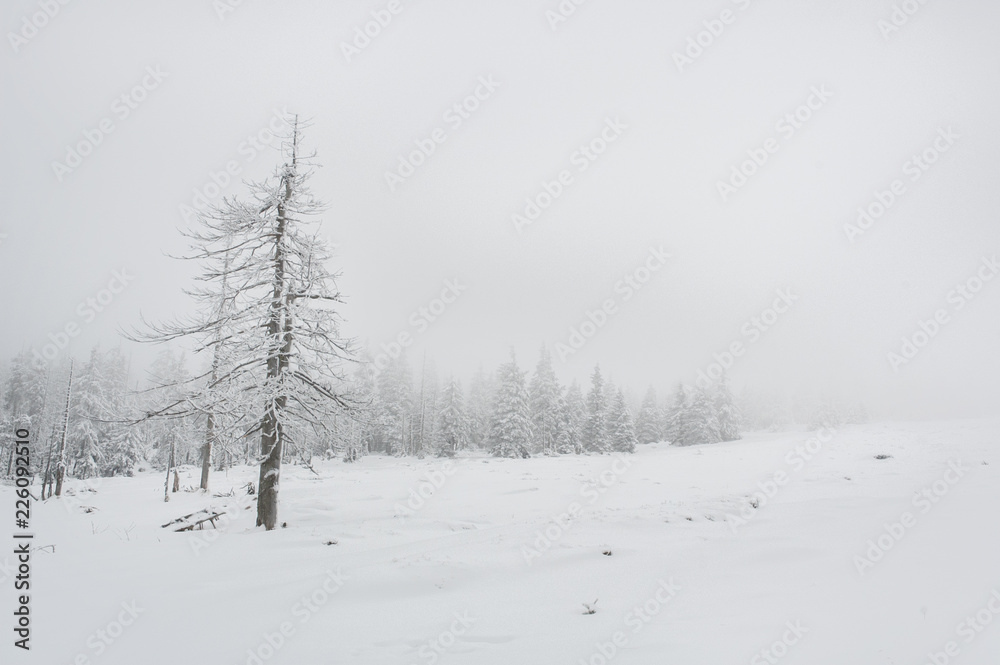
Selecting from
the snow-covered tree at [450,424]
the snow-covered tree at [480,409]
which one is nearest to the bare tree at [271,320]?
the snow-covered tree at [450,424]

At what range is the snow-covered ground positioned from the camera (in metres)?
5.21

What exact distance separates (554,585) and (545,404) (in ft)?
137

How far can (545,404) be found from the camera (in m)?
48.8

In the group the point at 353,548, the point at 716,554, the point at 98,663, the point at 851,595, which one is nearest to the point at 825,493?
the point at 716,554

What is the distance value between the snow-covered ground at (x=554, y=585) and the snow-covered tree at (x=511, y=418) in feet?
91.7

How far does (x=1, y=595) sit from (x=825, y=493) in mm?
19671

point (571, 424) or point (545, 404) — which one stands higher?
point (545, 404)

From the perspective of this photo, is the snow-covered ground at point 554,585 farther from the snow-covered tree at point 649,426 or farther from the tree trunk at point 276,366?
the snow-covered tree at point 649,426

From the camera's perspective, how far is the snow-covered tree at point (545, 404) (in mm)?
48531

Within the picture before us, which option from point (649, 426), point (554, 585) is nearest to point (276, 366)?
point (554, 585)

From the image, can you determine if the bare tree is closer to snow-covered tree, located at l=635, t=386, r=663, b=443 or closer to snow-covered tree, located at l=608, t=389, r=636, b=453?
snow-covered tree, located at l=608, t=389, r=636, b=453

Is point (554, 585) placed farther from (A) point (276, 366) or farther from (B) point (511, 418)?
(B) point (511, 418)

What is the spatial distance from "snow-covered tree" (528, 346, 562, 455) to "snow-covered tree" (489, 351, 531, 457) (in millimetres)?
4623

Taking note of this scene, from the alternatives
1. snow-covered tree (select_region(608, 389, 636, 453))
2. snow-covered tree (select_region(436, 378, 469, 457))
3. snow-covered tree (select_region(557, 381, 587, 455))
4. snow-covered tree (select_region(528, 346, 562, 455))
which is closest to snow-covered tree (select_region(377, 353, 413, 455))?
snow-covered tree (select_region(436, 378, 469, 457))
